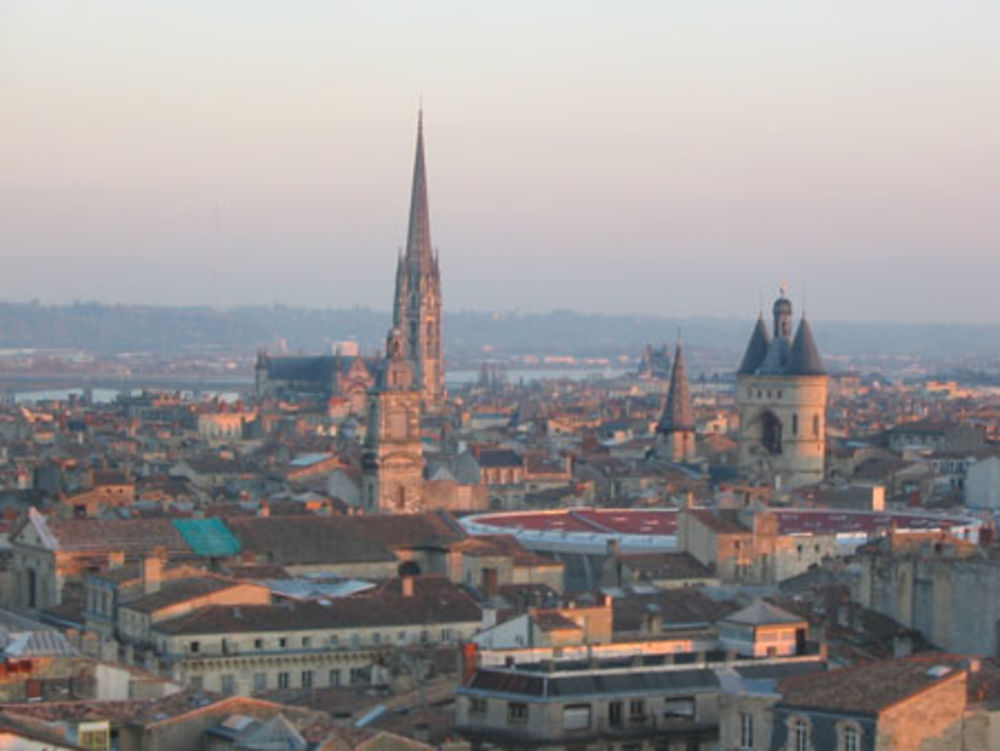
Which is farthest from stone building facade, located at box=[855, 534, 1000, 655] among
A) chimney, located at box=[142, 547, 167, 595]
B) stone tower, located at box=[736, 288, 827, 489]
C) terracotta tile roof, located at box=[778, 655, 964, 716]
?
stone tower, located at box=[736, 288, 827, 489]

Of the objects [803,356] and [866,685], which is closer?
[866,685]

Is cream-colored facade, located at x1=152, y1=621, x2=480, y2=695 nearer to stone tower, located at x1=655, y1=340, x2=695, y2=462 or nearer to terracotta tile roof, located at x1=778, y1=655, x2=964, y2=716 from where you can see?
terracotta tile roof, located at x1=778, y1=655, x2=964, y2=716

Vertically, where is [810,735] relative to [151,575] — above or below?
above

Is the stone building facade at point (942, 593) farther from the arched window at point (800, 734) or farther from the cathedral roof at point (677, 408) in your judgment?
the cathedral roof at point (677, 408)

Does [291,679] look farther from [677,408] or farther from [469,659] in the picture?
[677,408]

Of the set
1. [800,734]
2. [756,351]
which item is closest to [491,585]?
[800,734]

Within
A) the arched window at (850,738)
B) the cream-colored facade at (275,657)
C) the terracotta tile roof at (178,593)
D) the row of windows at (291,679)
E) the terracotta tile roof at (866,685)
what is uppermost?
the terracotta tile roof at (866,685)

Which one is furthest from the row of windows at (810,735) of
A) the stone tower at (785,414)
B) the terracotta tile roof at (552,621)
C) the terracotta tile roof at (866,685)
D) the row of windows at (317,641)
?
the stone tower at (785,414)

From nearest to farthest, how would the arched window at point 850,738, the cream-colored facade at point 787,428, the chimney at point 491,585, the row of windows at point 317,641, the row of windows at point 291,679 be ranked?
the arched window at point 850,738 < the row of windows at point 291,679 < the row of windows at point 317,641 < the chimney at point 491,585 < the cream-colored facade at point 787,428
